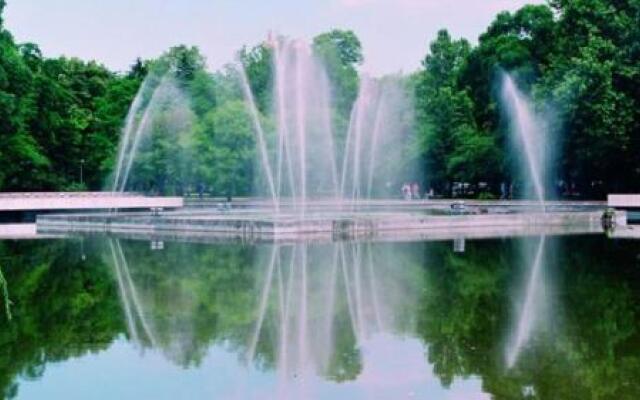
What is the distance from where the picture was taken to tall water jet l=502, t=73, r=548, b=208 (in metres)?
50.9

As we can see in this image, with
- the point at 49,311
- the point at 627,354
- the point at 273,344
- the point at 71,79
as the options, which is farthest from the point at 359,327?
the point at 71,79

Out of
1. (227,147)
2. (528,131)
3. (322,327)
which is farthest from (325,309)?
(227,147)

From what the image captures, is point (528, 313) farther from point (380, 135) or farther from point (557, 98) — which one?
point (380, 135)

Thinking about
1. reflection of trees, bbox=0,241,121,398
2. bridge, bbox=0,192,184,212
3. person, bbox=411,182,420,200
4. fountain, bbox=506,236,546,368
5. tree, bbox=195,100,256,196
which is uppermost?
tree, bbox=195,100,256,196

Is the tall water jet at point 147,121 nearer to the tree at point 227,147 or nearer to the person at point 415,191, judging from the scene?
the tree at point 227,147

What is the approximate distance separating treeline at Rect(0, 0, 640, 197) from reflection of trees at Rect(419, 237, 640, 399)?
88.1ft

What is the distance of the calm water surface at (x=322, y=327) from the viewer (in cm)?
1066

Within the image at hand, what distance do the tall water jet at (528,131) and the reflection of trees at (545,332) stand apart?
2783cm

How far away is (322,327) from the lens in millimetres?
14172

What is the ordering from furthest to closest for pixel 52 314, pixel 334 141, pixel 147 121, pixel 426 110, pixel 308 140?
pixel 426 110
pixel 147 121
pixel 334 141
pixel 308 140
pixel 52 314

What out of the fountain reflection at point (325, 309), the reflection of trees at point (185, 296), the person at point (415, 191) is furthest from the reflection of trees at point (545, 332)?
the person at point (415, 191)

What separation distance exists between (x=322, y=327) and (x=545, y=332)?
10.7 ft

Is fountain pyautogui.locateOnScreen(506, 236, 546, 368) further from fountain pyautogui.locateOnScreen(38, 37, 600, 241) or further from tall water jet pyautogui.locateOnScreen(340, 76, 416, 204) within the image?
tall water jet pyautogui.locateOnScreen(340, 76, 416, 204)

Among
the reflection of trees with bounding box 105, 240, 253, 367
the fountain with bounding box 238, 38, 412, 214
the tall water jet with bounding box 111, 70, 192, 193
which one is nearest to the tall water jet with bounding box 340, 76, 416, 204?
the fountain with bounding box 238, 38, 412, 214
